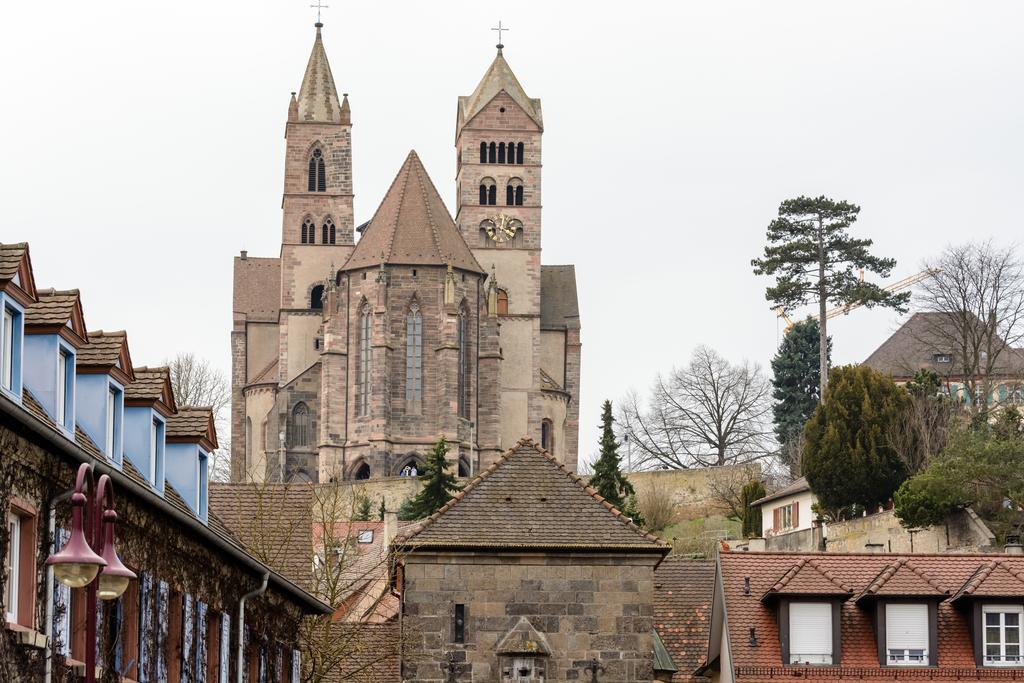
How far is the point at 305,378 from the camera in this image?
369ft

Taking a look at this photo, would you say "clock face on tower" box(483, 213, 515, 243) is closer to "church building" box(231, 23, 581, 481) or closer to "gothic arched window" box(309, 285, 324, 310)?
"church building" box(231, 23, 581, 481)

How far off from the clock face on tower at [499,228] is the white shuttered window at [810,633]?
78.9 m

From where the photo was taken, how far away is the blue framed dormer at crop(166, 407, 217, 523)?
91.1 feet

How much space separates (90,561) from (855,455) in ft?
216

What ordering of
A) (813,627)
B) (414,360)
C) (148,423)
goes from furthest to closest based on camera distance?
(414,360)
(813,627)
(148,423)

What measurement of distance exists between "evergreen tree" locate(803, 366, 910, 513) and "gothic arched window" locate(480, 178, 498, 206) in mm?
39711

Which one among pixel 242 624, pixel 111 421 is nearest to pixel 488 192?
pixel 242 624

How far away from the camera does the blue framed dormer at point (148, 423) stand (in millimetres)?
25156

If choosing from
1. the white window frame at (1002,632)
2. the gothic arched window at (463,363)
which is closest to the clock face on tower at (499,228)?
the gothic arched window at (463,363)

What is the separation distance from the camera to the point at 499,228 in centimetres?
11812

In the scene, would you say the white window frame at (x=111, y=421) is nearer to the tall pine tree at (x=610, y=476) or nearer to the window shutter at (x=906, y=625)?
the window shutter at (x=906, y=625)

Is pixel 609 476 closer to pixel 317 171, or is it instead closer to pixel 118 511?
pixel 317 171

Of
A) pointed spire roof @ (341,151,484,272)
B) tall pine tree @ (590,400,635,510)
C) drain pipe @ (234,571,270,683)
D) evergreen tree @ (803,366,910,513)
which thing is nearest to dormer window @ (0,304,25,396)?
drain pipe @ (234,571,270,683)

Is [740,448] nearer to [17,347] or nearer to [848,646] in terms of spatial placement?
[848,646]
